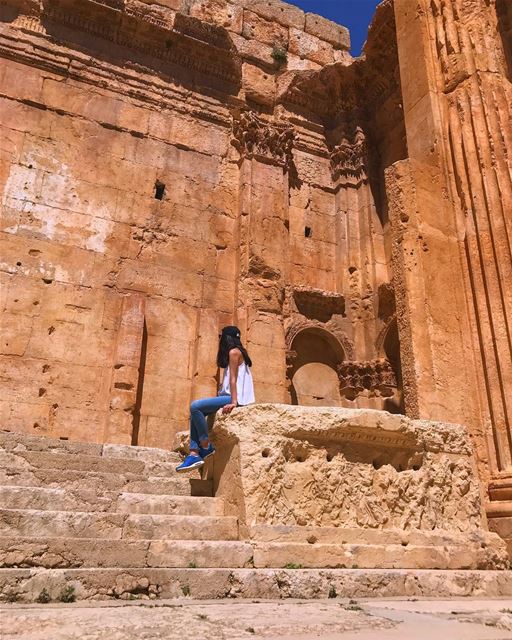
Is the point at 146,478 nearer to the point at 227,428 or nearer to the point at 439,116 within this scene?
the point at 227,428

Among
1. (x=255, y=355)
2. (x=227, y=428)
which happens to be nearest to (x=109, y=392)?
(x=255, y=355)

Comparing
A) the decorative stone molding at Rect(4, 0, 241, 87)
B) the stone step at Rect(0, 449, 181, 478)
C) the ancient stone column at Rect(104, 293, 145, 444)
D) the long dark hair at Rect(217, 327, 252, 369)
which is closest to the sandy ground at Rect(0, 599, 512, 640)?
the stone step at Rect(0, 449, 181, 478)

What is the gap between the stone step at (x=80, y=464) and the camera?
16.8ft

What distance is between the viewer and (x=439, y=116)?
725 centimetres

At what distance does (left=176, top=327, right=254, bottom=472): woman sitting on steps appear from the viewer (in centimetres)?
519

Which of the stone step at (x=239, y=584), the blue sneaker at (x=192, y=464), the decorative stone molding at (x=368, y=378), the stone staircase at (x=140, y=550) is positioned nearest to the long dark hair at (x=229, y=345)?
the blue sneaker at (x=192, y=464)

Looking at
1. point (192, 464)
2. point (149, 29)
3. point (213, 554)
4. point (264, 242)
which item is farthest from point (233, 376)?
point (149, 29)

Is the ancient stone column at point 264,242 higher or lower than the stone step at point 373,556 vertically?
higher

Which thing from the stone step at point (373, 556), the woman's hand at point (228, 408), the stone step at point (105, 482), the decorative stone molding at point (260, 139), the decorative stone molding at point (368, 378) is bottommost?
the stone step at point (373, 556)

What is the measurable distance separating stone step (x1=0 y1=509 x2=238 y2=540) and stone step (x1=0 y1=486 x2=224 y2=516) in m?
0.32

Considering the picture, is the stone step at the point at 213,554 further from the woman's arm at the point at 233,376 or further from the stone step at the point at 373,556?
the woman's arm at the point at 233,376

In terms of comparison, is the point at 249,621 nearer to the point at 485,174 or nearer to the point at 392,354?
the point at 485,174

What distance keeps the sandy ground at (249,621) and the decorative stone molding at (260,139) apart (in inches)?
432

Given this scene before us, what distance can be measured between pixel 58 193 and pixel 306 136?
21.4ft
